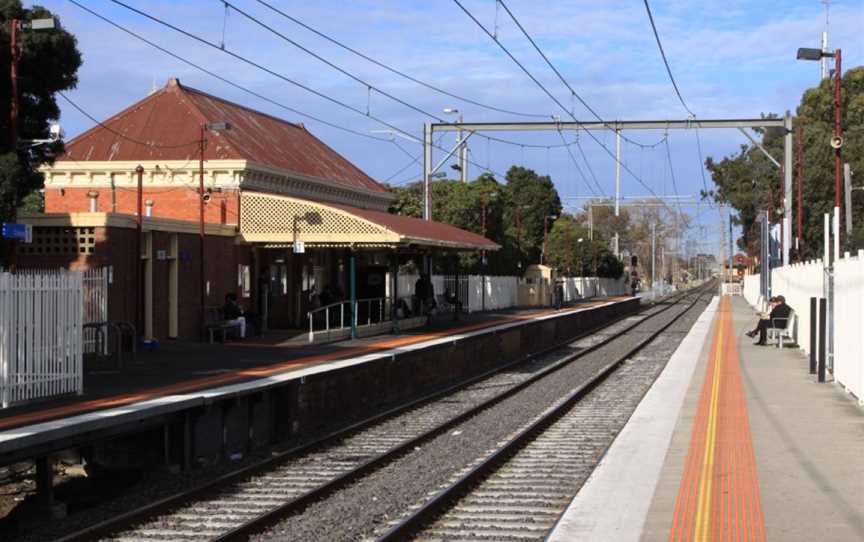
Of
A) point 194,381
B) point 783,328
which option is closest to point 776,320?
point 783,328

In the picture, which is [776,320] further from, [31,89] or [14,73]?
[14,73]

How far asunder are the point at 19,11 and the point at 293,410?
11.2 metres

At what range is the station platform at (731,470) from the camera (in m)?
8.62

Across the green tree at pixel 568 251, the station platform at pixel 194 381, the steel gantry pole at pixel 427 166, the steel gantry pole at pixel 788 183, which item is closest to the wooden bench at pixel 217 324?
the station platform at pixel 194 381

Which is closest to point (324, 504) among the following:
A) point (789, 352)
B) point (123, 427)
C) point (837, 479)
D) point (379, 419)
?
point (123, 427)

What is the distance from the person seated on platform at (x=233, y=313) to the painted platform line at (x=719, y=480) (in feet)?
42.3

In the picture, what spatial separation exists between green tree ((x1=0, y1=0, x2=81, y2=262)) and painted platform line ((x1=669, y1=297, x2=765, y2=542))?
13.0m

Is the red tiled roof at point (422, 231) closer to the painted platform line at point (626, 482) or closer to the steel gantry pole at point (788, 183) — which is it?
the steel gantry pole at point (788, 183)

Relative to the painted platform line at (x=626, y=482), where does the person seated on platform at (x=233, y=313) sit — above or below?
above

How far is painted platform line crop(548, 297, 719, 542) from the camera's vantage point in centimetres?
860

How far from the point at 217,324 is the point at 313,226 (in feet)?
14.4

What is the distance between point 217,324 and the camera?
88.1 feet

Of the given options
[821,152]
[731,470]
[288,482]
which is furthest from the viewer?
[821,152]

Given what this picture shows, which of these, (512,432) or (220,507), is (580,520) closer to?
(220,507)
